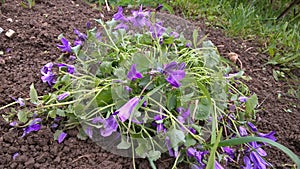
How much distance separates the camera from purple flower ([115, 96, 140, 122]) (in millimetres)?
1192

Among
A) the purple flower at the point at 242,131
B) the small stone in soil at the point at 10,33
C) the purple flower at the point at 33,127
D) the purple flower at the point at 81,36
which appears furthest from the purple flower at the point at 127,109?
the small stone in soil at the point at 10,33

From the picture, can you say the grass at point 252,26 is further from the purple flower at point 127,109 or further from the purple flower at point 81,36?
the purple flower at point 127,109

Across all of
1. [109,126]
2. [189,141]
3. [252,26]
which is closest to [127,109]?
[109,126]

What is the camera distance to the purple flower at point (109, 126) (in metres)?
1.28

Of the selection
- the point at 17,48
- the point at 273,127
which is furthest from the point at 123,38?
the point at 273,127

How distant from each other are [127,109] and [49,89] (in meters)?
0.52

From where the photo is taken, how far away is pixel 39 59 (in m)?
1.80

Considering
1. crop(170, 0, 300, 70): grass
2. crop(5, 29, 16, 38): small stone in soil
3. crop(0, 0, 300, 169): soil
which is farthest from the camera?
crop(170, 0, 300, 70): grass

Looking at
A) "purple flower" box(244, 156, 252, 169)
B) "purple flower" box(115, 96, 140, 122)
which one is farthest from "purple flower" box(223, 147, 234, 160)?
"purple flower" box(115, 96, 140, 122)

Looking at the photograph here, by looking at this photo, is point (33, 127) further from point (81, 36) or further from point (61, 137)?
point (81, 36)

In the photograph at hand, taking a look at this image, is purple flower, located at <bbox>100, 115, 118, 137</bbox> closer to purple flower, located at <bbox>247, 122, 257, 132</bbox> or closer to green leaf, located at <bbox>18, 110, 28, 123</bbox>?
green leaf, located at <bbox>18, 110, 28, 123</bbox>

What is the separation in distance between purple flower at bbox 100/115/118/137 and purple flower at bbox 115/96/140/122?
0.24ft

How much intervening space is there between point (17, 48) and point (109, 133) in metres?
0.82

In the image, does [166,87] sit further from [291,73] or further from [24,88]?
[291,73]
